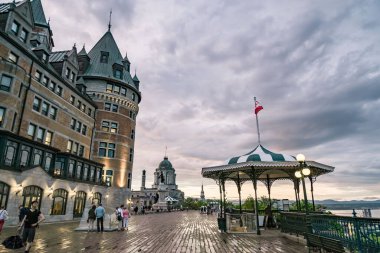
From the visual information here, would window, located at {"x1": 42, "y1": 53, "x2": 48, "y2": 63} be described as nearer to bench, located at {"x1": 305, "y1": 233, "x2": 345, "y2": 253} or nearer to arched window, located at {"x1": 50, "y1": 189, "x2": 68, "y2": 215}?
arched window, located at {"x1": 50, "y1": 189, "x2": 68, "y2": 215}

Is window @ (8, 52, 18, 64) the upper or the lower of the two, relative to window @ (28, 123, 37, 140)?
upper

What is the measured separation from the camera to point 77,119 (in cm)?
3372

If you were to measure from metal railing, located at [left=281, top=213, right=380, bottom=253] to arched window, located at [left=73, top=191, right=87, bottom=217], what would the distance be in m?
25.8

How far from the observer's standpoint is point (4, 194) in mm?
19359

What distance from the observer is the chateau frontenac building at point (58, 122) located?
2158 cm

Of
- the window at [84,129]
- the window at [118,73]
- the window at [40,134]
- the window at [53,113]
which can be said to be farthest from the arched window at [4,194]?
the window at [118,73]

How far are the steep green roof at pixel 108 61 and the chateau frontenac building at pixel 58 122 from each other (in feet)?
0.54

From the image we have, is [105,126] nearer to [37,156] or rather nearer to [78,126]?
[78,126]

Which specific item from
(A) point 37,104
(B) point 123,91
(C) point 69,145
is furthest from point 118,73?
(A) point 37,104

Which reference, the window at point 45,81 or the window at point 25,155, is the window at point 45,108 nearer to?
the window at point 45,81

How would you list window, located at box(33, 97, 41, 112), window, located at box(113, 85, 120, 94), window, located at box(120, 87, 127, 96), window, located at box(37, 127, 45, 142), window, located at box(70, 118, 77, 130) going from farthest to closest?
1. window, located at box(120, 87, 127, 96)
2. window, located at box(113, 85, 120, 94)
3. window, located at box(70, 118, 77, 130)
4. window, located at box(37, 127, 45, 142)
5. window, located at box(33, 97, 41, 112)

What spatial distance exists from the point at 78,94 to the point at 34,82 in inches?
337

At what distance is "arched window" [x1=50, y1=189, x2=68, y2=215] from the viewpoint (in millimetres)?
25461

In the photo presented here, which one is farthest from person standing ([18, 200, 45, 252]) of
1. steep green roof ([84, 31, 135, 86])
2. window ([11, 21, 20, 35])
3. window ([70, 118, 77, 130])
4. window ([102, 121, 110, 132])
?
steep green roof ([84, 31, 135, 86])
